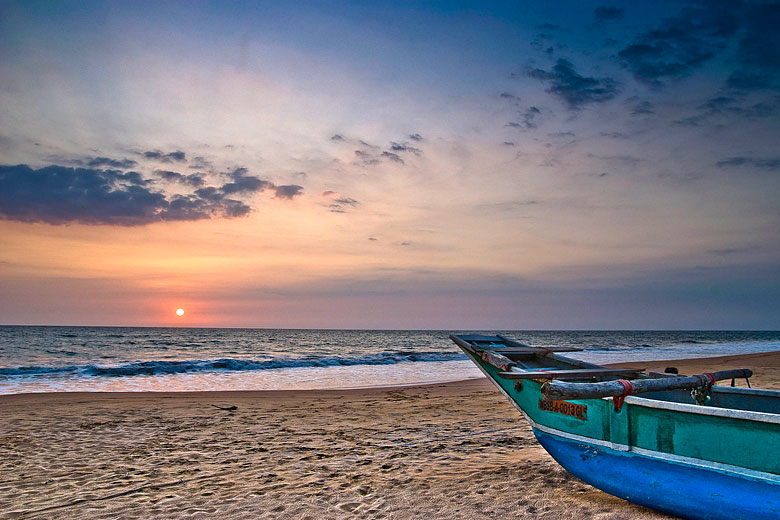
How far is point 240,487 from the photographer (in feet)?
19.1

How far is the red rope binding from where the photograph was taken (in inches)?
176

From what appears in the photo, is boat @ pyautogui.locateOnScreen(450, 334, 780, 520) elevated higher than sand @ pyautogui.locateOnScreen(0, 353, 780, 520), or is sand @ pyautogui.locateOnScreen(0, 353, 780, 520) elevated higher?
boat @ pyautogui.locateOnScreen(450, 334, 780, 520)

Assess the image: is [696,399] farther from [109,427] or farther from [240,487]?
[109,427]

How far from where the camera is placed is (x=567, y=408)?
17.0ft

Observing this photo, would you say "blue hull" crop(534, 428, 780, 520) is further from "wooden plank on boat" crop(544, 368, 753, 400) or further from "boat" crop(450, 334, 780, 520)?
"wooden plank on boat" crop(544, 368, 753, 400)

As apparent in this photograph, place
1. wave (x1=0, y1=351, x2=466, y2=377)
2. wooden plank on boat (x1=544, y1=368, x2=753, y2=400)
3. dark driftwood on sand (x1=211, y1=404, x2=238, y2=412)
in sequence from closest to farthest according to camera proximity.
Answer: wooden plank on boat (x1=544, y1=368, x2=753, y2=400)
dark driftwood on sand (x1=211, y1=404, x2=238, y2=412)
wave (x1=0, y1=351, x2=466, y2=377)

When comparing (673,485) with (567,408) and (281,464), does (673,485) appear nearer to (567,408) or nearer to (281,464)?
(567,408)

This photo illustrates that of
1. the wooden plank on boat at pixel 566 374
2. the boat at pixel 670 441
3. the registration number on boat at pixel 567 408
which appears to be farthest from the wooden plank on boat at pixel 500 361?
the registration number on boat at pixel 567 408

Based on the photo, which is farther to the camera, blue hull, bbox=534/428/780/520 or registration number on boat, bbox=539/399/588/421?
registration number on boat, bbox=539/399/588/421

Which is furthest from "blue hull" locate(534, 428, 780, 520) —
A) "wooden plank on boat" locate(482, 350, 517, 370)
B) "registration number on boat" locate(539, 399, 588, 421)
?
"wooden plank on boat" locate(482, 350, 517, 370)

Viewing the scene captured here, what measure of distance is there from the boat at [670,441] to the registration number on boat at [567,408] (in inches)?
0.4

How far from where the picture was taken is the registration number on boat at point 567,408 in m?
4.95

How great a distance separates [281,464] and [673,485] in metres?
4.87

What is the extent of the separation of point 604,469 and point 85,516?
532 cm
